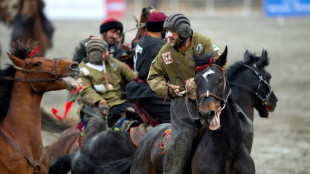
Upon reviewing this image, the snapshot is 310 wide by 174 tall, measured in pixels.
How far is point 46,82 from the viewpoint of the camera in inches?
262

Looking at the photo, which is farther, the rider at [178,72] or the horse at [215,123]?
the rider at [178,72]

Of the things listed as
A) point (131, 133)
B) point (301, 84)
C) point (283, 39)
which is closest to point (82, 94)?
point (131, 133)

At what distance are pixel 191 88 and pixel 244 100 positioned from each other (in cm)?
172

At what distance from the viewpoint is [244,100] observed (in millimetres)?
7379

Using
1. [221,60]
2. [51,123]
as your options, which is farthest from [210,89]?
[51,123]

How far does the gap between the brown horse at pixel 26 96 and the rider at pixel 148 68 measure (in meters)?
1.26

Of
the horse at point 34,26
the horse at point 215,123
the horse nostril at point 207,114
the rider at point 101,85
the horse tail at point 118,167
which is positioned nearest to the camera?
the horse nostril at point 207,114

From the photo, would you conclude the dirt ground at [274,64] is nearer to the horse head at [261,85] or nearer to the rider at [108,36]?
the horse head at [261,85]

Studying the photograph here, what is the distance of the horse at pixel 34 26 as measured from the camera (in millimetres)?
17438

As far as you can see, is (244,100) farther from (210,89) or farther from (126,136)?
(210,89)

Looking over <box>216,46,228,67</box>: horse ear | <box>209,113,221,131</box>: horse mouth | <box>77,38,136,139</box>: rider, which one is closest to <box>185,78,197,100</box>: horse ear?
<box>216,46,228,67</box>: horse ear

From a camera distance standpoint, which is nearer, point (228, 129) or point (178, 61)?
point (228, 129)

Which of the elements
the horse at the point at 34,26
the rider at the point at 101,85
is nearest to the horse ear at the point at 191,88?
the rider at the point at 101,85

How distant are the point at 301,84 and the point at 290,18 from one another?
16432 mm
